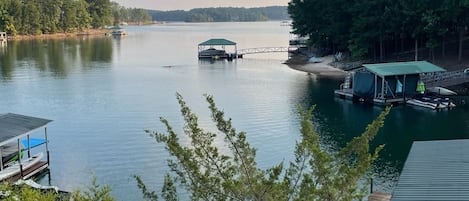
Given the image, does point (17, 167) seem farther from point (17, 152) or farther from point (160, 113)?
point (160, 113)

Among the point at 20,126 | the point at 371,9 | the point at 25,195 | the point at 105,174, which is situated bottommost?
the point at 105,174

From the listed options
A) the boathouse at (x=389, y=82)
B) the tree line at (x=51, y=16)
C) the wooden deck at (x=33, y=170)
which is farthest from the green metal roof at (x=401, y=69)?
the tree line at (x=51, y=16)

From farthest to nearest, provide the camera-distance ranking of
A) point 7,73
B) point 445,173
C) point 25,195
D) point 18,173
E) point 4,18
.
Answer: point 4,18
point 7,73
point 18,173
point 445,173
point 25,195

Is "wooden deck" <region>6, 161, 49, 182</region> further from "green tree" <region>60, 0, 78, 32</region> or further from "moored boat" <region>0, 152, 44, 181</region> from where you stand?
"green tree" <region>60, 0, 78, 32</region>

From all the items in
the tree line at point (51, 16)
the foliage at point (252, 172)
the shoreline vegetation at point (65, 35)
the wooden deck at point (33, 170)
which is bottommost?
the wooden deck at point (33, 170)

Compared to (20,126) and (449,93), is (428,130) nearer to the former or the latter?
(449,93)

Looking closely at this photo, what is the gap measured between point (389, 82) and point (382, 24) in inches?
486

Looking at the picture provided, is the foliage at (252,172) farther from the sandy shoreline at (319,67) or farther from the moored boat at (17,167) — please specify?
the sandy shoreline at (319,67)

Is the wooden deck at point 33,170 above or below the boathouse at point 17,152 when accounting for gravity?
below

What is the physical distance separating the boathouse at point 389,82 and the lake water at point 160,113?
3.48ft

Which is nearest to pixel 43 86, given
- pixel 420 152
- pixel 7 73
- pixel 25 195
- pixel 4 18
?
pixel 7 73

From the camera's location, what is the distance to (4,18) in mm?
108375

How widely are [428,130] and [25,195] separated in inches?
986

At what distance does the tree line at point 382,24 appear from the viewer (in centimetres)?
4188
